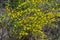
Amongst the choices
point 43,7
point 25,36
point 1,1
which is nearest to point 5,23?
point 25,36

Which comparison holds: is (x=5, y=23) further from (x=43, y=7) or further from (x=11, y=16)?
(x=43, y=7)

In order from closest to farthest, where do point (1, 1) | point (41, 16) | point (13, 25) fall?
point (41, 16)
point (13, 25)
point (1, 1)

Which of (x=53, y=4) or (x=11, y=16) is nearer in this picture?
(x=11, y=16)

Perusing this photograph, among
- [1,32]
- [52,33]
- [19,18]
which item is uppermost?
[19,18]

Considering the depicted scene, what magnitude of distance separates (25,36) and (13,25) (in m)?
0.34

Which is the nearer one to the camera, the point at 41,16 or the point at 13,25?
the point at 41,16

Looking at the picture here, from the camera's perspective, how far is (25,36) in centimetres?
429

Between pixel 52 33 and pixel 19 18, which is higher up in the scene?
pixel 19 18

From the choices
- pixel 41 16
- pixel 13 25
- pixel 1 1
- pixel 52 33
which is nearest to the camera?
pixel 41 16

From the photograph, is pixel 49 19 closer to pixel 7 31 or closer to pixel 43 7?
pixel 43 7

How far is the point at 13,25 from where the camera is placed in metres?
4.16

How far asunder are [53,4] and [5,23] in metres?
1.42

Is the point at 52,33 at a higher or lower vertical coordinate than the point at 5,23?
lower

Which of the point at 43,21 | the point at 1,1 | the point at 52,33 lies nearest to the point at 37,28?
the point at 43,21
